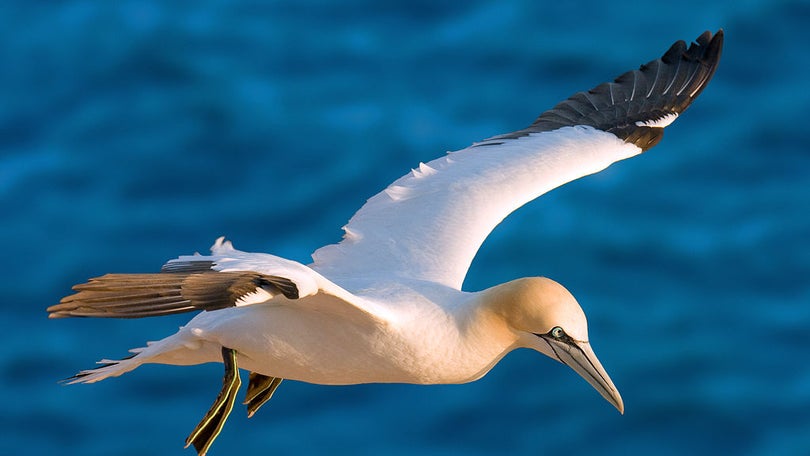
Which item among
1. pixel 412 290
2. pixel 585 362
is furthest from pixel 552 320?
pixel 412 290

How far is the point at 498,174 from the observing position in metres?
10.7

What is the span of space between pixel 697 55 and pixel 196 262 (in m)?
4.83

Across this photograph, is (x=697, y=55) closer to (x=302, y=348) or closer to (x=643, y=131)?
(x=643, y=131)

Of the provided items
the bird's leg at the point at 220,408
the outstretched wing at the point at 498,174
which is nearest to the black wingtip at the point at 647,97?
the outstretched wing at the point at 498,174

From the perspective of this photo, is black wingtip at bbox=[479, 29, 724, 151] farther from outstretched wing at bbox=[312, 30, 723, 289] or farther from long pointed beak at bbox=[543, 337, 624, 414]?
long pointed beak at bbox=[543, 337, 624, 414]

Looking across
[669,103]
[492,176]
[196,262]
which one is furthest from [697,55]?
[196,262]

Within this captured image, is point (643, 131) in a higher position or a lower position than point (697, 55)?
lower

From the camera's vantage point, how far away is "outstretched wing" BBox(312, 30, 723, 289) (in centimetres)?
1005

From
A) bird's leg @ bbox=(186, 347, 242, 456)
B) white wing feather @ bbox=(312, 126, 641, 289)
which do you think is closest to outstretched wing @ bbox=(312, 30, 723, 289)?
white wing feather @ bbox=(312, 126, 641, 289)

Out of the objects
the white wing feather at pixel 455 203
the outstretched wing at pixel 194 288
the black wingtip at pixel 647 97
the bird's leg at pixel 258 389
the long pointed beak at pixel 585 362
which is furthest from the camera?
the black wingtip at pixel 647 97

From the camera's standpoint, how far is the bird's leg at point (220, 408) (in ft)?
30.4

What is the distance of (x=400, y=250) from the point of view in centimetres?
1009

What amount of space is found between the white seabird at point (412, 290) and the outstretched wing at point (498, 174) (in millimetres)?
11

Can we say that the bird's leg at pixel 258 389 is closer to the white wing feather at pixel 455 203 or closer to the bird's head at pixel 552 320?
the white wing feather at pixel 455 203
